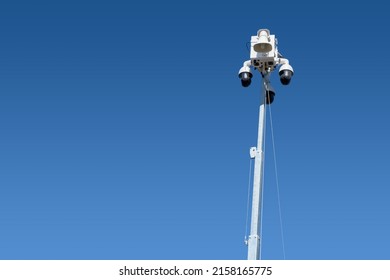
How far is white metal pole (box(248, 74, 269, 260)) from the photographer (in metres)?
16.5

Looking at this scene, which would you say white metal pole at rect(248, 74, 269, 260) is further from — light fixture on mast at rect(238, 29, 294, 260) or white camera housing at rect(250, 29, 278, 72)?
white camera housing at rect(250, 29, 278, 72)

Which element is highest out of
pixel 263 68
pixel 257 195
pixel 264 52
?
pixel 264 52

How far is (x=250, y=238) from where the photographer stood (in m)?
16.7

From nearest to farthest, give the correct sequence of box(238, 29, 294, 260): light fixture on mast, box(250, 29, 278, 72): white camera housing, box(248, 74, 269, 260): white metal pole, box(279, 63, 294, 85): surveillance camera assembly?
1. box(248, 74, 269, 260): white metal pole
2. box(238, 29, 294, 260): light fixture on mast
3. box(279, 63, 294, 85): surveillance camera assembly
4. box(250, 29, 278, 72): white camera housing

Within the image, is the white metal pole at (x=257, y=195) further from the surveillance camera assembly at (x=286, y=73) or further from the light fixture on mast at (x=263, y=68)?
the surveillance camera assembly at (x=286, y=73)

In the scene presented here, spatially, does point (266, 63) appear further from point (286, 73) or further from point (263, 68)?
point (286, 73)

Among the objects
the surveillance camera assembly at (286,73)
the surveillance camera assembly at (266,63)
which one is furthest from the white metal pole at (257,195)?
the surveillance camera assembly at (286,73)

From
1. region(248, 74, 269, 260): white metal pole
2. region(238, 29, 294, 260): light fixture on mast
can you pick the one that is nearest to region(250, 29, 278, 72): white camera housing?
region(238, 29, 294, 260): light fixture on mast

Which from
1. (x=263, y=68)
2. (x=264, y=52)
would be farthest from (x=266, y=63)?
(x=264, y=52)

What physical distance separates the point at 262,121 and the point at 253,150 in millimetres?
948

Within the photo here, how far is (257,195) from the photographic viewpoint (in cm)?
1711
